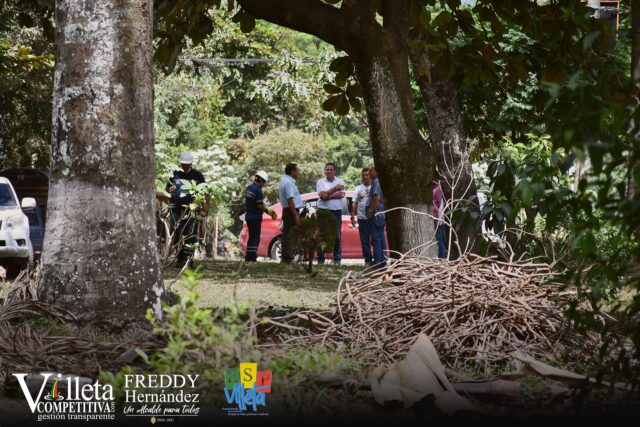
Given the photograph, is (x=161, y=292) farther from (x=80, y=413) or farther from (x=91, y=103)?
(x=80, y=413)

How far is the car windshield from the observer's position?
58.3ft

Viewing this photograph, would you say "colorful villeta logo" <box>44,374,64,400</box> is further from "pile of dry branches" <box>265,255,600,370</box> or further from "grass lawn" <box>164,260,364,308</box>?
"grass lawn" <box>164,260,364,308</box>

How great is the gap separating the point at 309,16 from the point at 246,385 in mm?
4845

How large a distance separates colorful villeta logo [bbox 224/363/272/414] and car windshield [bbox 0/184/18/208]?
542 inches

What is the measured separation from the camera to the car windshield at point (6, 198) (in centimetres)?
1778

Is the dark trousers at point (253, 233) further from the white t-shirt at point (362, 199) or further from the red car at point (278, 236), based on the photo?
the red car at point (278, 236)

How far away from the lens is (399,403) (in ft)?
16.0

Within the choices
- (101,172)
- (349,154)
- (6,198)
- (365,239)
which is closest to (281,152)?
(349,154)

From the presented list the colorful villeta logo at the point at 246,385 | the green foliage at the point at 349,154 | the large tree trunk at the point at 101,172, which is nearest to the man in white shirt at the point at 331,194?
the large tree trunk at the point at 101,172

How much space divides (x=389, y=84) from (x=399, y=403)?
4.41 m

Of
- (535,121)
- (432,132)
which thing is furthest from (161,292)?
(535,121)

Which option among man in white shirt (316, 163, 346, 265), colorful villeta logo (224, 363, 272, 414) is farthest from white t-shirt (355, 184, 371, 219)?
colorful villeta logo (224, 363, 272, 414)

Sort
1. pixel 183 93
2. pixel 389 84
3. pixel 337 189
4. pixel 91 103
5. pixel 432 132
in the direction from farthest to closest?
pixel 183 93 → pixel 337 189 → pixel 432 132 → pixel 389 84 → pixel 91 103

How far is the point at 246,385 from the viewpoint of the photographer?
15.5 feet
